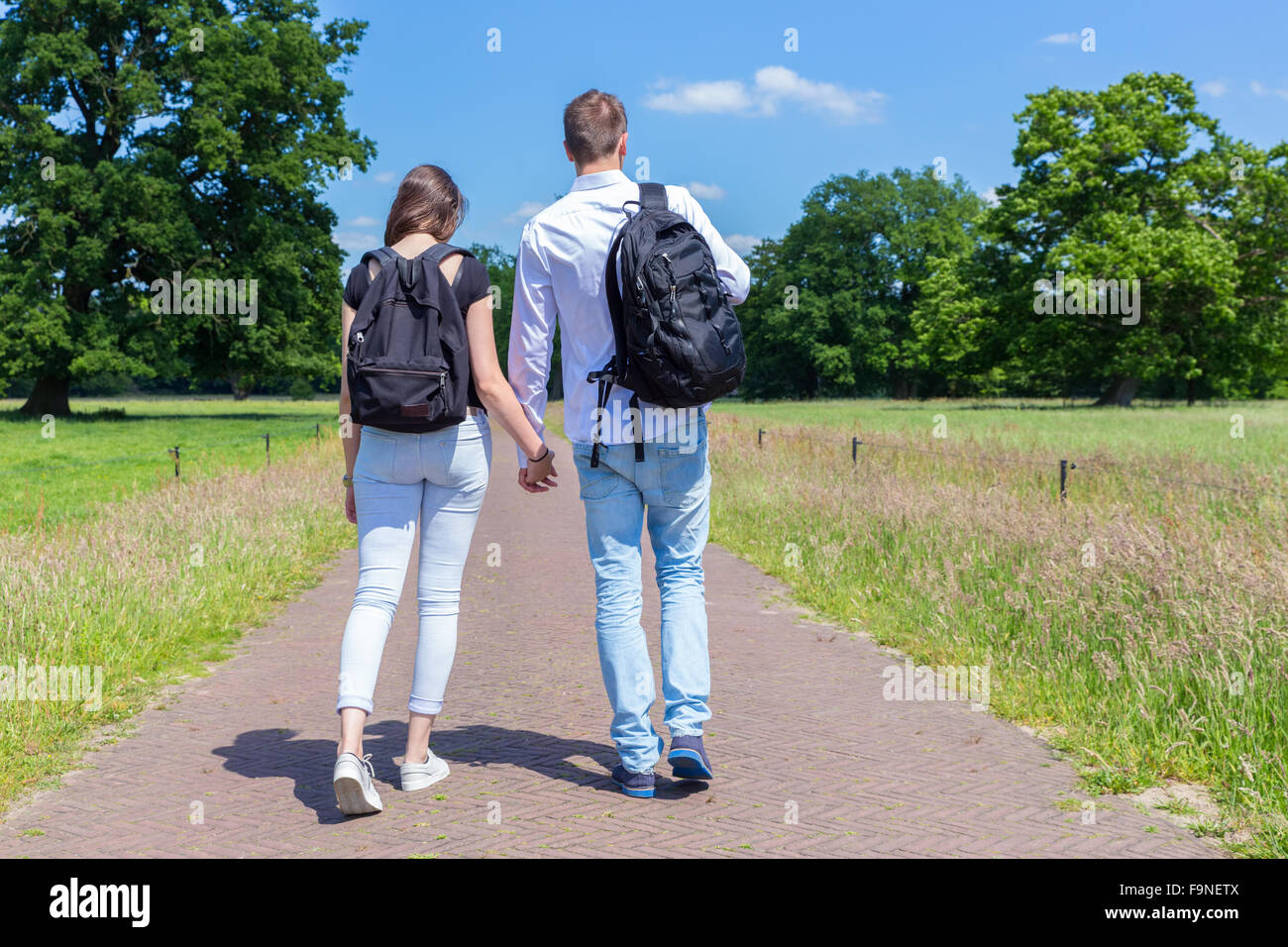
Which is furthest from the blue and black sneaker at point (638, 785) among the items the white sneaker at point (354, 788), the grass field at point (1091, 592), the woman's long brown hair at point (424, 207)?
the woman's long brown hair at point (424, 207)

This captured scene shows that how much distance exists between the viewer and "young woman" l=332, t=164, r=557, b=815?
3832mm

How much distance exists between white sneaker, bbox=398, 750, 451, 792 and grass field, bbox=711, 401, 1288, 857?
243cm

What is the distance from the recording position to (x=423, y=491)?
4.00 metres

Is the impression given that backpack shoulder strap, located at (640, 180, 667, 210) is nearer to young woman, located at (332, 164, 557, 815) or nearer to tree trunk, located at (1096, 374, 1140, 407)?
young woman, located at (332, 164, 557, 815)

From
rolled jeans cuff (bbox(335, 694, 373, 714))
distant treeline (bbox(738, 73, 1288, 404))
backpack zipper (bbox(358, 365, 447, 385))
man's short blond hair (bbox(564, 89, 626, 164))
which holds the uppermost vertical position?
distant treeline (bbox(738, 73, 1288, 404))

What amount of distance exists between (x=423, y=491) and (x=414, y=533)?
15cm

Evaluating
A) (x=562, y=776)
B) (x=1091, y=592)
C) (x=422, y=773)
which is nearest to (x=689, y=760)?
(x=562, y=776)

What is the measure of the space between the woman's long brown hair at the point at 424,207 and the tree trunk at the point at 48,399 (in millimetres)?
41211

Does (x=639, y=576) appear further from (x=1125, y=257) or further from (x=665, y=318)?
(x=1125, y=257)

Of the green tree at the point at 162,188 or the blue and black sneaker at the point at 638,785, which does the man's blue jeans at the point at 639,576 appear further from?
the green tree at the point at 162,188

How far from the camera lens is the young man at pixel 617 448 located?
3875 millimetres

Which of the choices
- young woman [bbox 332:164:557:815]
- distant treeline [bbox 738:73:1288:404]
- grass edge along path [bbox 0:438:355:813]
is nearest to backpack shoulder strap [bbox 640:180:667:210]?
young woman [bbox 332:164:557:815]
